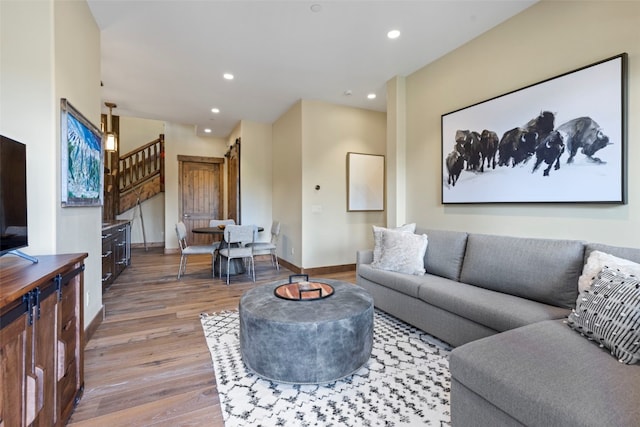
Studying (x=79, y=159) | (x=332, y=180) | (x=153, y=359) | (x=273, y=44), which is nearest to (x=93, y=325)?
(x=153, y=359)

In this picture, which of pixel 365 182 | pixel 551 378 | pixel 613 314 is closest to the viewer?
pixel 551 378

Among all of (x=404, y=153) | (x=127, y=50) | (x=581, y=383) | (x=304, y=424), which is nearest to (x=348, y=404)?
(x=304, y=424)

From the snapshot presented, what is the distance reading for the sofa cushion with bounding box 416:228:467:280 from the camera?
2.82 metres

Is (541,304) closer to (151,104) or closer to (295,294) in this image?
(295,294)

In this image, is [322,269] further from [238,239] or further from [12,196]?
[12,196]

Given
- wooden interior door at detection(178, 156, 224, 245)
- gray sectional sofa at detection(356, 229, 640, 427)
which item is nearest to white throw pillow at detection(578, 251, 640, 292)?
gray sectional sofa at detection(356, 229, 640, 427)

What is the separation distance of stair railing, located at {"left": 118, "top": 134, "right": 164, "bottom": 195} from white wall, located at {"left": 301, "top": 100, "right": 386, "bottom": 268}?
4616mm

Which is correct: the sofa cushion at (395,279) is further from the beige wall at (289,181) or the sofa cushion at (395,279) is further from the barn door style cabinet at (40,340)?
the barn door style cabinet at (40,340)

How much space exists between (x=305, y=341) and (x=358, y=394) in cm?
47

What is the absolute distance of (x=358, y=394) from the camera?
1.78 m

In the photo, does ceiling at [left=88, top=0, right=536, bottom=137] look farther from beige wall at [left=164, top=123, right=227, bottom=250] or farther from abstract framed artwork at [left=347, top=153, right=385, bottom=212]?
beige wall at [left=164, top=123, right=227, bottom=250]

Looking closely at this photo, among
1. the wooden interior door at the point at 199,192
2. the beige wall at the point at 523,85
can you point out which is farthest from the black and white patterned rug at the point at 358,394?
the wooden interior door at the point at 199,192

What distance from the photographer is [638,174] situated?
6.33 feet

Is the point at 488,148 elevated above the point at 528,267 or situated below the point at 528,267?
above
